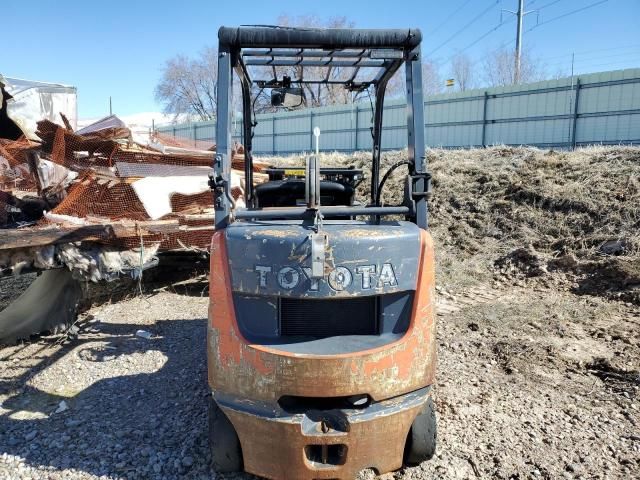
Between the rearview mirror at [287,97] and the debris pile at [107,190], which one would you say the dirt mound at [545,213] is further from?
the rearview mirror at [287,97]

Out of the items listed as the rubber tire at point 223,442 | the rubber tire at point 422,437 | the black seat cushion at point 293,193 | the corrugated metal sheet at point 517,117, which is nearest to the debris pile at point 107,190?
the black seat cushion at point 293,193

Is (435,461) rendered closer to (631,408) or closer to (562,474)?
(562,474)

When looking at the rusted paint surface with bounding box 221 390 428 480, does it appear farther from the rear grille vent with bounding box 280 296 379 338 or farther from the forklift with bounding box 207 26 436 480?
the rear grille vent with bounding box 280 296 379 338

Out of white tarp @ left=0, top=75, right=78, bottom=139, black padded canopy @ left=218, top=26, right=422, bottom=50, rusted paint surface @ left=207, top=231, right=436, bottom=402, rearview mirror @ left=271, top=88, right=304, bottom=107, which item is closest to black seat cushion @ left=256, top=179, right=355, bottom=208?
rearview mirror @ left=271, top=88, right=304, bottom=107

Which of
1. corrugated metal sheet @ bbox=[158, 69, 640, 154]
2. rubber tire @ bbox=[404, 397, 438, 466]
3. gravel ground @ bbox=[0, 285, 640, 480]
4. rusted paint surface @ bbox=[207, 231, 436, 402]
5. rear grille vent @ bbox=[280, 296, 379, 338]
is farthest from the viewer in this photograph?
corrugated metal sheet @ bbox=[158, 69, 640, 154]

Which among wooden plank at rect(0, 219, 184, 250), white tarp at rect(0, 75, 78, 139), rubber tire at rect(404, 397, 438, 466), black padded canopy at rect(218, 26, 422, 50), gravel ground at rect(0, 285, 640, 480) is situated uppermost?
white tarp at rect(0, 75, 78, 139)

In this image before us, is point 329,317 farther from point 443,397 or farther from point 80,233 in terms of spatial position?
point 80,233

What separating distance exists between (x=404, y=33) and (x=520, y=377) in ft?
9.97

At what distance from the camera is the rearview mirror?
156 inches

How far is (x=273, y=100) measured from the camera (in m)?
3.97

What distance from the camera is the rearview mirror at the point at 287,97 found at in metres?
3.97

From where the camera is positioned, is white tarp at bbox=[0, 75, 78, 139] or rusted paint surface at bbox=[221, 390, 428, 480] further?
white tarp at bbox=[0, 75, 78, 139]

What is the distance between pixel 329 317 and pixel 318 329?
88 millimetres

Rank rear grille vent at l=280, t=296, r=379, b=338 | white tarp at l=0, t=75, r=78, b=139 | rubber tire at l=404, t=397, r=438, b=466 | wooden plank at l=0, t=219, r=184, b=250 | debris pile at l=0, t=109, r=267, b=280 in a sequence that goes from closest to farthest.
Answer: rear grille vent at l=280, t=296, r=379, b=338 < rubber tire at l=404, t=397, r=438, b=466 < wooden plank at l=0, t=219, r=184, b=250 < debris pile at l=0, t=109, r=267, b=280 < white tarp at l=0, t=75, r=78, b=139
